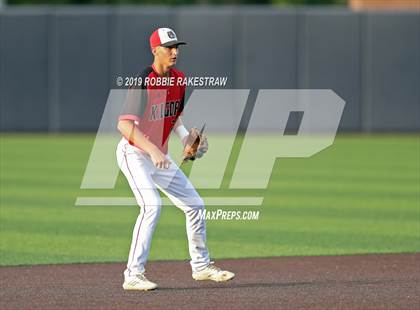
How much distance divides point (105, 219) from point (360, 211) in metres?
3.83

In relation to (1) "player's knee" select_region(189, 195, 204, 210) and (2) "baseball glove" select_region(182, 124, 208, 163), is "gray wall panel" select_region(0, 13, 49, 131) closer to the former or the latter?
(2) "baseball glove" select_region(182, 124, 208, 163)

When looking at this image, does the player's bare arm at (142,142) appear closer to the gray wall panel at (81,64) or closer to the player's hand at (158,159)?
the player's hand at (158,159)

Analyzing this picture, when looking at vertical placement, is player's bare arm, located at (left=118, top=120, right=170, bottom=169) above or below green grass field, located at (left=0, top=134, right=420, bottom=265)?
above

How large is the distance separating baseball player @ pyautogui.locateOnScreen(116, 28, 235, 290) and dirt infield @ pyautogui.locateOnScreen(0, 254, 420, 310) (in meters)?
0.41

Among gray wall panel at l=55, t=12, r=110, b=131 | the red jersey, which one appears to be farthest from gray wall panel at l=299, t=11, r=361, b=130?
the red jersey

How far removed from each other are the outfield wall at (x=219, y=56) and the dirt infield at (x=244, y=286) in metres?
20.8

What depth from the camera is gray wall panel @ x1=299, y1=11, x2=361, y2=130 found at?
32906 mm

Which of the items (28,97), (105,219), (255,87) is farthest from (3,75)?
(105,219)

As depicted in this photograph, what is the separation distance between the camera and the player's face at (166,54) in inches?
385

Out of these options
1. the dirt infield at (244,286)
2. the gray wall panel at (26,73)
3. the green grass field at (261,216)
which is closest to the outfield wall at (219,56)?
the gray wall panel at (26,73)

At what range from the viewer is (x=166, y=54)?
9781mm

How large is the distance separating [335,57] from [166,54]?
23.7m

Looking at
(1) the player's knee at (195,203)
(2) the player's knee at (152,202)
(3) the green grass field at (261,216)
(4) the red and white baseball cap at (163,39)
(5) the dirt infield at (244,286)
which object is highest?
(4) the red and white baseball cap at (163,39)

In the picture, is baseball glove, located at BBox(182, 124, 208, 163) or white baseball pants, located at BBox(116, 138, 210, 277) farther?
baseball glove, located at BBox(182, 124, 208, 163)
